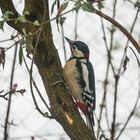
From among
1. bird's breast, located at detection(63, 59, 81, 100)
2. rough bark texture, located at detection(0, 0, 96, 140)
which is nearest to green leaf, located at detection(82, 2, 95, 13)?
rough bark texture, located at detection(0, 0, 96, 140)

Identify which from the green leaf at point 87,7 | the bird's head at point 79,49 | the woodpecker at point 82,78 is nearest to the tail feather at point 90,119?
the woodpecker at point 82,78

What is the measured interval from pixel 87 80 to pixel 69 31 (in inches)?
60.5

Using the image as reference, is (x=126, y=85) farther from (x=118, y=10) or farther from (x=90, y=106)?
(x=90, y=106)

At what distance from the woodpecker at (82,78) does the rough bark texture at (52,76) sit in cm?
49

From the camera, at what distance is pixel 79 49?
9.02ft

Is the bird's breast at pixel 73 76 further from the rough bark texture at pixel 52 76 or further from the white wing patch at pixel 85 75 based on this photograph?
the rough bark texture at pixel 52 76

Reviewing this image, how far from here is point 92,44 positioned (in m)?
4.47

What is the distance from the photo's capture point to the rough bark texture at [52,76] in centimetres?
204

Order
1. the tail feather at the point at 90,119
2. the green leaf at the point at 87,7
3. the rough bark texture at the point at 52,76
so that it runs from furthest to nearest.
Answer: the tail feather at the point at 90,119 < the rough bark texture at the point at 52,76 < the green leaf at the point at 87,7

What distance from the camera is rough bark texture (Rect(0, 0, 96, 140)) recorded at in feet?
6.71

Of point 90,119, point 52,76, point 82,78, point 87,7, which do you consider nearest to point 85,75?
point 82,78

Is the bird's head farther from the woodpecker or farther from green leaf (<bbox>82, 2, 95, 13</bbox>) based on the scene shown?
green leaf (<bbox>82, 2, 95, 13</bbox>)

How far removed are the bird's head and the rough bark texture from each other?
495 millimetres

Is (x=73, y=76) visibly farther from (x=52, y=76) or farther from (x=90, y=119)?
(x=52, y=76)
